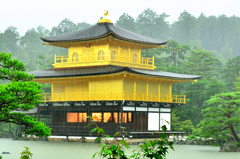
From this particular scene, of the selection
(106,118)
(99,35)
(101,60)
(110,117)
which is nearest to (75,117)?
(106,118)

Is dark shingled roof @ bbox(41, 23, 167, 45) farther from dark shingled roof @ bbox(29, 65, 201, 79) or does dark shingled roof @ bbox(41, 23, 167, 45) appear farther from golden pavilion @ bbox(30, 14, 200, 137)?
dark shingled roof @ bbox(29, 65, 201, 79)

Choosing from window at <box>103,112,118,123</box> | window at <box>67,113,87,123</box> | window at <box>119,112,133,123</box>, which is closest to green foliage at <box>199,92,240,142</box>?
window at <box>119,112,133,123</box>

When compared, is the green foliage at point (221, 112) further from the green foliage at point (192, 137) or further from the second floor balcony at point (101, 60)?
the second floor balcony at point (101, 60)

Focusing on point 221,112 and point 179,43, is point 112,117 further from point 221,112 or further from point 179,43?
Answer: point 179,43

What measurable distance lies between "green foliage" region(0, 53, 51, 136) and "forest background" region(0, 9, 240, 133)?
33.4m

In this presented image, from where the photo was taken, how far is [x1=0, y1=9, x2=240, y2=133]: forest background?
60938mm

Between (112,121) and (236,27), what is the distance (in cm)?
8207

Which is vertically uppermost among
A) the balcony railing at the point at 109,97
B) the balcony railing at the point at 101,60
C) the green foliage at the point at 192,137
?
the balcony railing at the point at 101,60

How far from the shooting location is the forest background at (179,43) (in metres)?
60.9

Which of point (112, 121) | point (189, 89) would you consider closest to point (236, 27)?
point (189, 89)

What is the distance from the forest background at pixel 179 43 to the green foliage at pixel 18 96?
110 ft

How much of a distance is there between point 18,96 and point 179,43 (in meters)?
89.9

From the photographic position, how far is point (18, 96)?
59.5 ft

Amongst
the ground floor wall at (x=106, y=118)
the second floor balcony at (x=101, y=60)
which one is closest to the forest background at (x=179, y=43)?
the second floor balcony at (x=101, y=60)
